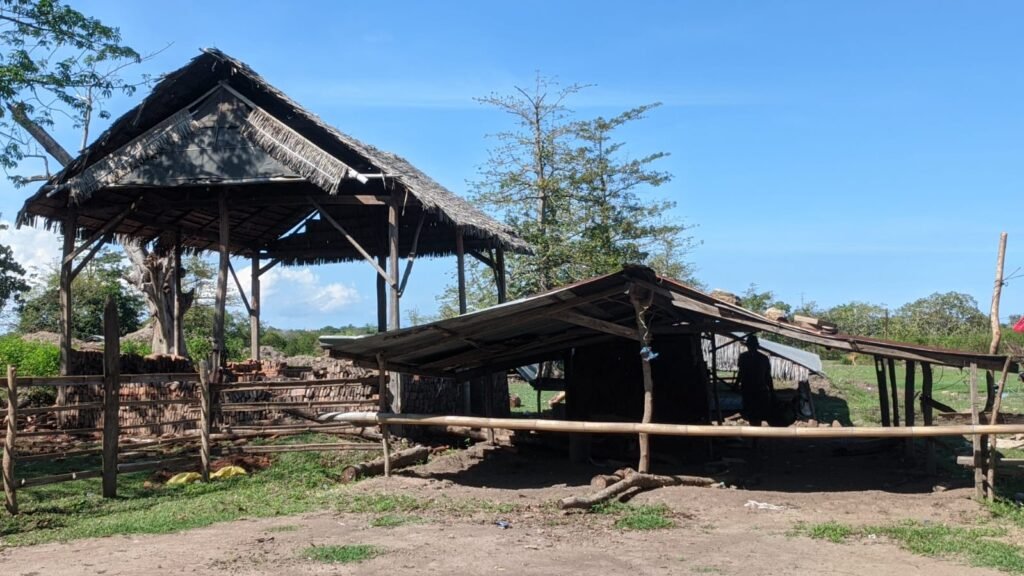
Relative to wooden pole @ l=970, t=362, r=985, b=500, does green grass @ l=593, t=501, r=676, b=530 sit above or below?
below

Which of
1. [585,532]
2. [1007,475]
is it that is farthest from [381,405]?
[1007,475]

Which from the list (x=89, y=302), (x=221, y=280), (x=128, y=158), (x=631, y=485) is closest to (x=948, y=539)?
(x=631, y=485)

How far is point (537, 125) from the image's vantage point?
82.3ft

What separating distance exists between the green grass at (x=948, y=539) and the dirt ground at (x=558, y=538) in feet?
0.55

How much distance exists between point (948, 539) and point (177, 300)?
48.6ft

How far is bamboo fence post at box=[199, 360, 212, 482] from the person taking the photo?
36.6ft

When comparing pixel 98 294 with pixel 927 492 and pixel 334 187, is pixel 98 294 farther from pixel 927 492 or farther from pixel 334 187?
pixel 927 492

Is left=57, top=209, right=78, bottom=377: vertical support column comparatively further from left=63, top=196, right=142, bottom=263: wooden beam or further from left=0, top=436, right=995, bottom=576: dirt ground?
left=0, top=436, right=995, bottom=576: dirt ground

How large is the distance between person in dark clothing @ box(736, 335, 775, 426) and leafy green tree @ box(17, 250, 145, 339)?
981 inches

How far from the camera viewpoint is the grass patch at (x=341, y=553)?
6.63 metres

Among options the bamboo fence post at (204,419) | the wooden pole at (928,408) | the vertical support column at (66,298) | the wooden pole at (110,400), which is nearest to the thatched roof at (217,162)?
the vertical support column at (66,298)

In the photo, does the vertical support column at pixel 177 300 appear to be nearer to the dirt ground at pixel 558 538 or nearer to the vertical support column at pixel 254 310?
the vertical support column at pixel 254 310

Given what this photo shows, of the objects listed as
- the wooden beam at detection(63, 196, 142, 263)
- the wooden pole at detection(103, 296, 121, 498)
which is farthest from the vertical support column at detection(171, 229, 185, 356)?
the wooden pole at detection(103, 296, 121, 498)

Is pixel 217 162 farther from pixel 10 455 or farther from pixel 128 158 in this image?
pixel 10 455
